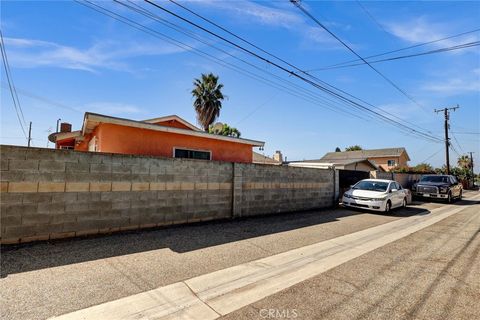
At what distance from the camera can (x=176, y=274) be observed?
4434mm

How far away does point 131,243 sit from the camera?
233 inches

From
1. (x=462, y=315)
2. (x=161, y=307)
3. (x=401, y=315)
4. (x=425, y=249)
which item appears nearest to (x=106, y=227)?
(x=161, y=307)

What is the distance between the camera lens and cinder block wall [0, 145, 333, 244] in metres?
5.48

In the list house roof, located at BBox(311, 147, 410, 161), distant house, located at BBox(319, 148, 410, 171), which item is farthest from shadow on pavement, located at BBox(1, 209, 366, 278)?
house roof, located at BBox(311, 147, 410, 161)

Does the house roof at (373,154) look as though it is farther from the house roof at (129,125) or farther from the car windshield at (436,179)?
the house roof at (129,125)

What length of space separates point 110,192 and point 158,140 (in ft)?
16.8

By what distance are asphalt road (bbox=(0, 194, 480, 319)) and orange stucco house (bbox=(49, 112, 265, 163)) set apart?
16.1 feet

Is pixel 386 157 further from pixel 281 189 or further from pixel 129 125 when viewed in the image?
pixel 129 125

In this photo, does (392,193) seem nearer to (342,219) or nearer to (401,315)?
(342,219)

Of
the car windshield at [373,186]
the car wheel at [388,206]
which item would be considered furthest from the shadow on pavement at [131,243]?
the car windshield at [373,186]

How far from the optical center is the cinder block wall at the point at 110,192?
18.0 feet

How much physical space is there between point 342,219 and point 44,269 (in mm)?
9500

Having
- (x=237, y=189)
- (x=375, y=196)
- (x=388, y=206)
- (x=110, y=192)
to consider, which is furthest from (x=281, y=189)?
(x=110, y=192)

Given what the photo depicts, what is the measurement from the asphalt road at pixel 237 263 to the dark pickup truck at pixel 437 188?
44.3 ft
